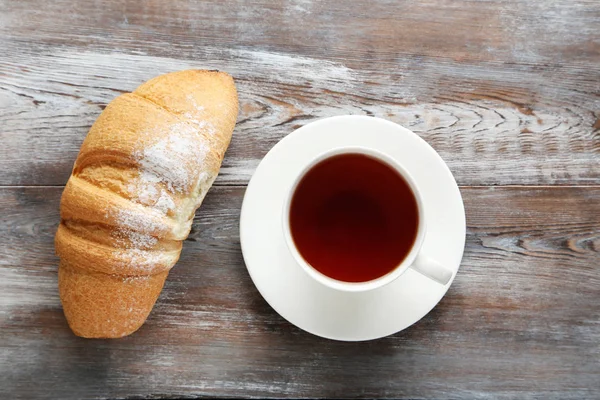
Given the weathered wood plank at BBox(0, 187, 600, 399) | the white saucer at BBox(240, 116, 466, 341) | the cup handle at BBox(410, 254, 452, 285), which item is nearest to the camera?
the cup handle at BBox(410, 254, 452, 285)

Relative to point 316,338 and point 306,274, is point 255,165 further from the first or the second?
point 316,338

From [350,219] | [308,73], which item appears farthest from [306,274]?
[308,73]

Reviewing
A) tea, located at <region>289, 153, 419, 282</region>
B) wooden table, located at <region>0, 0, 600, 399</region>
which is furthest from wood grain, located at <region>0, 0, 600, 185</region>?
tea, located at <region>289, 153, 419, 282</region>

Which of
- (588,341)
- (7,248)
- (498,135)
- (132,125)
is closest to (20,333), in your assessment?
(7,248)

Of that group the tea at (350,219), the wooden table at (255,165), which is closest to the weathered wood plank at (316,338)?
the wooden table at (255,165)

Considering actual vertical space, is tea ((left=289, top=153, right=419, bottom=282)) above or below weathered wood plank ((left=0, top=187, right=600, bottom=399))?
above

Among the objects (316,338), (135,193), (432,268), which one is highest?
(135,193)

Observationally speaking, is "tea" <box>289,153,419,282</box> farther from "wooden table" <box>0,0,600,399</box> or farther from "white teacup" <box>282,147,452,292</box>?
"wooden table" <box>0,0,600,399</box>
